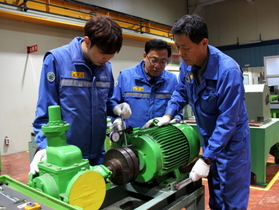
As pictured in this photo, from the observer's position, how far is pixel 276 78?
7.59 m

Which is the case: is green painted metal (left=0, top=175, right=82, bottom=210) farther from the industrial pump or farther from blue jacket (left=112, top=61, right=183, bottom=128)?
blue jacket (left=112, top=61, right=183, bottom=128)

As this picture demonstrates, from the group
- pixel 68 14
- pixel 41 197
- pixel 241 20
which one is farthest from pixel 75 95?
pixel 241 20

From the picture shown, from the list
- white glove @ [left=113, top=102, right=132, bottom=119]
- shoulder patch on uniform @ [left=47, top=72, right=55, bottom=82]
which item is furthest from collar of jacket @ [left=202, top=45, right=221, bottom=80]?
shoulder patch on uniform @ [left=47, top=72, right=55, bottom=82]

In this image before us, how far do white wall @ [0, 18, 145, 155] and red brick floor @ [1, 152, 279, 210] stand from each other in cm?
36

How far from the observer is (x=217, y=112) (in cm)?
127

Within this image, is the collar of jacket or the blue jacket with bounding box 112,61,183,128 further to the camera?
the blue jacket with bounding box 112,61,183,128

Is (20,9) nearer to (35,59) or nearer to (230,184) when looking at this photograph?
(35,59)

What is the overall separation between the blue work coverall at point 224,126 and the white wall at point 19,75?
11.5ft

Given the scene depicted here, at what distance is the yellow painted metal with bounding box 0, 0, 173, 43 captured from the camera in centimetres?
383

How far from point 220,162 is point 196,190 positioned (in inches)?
7.2

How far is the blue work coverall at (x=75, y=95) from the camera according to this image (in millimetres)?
1106

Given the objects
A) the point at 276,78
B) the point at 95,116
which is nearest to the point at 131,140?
the point at 95,116

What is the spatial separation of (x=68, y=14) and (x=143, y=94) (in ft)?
11.4

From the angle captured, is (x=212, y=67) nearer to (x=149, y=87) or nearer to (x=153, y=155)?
(x=153, y=155)
